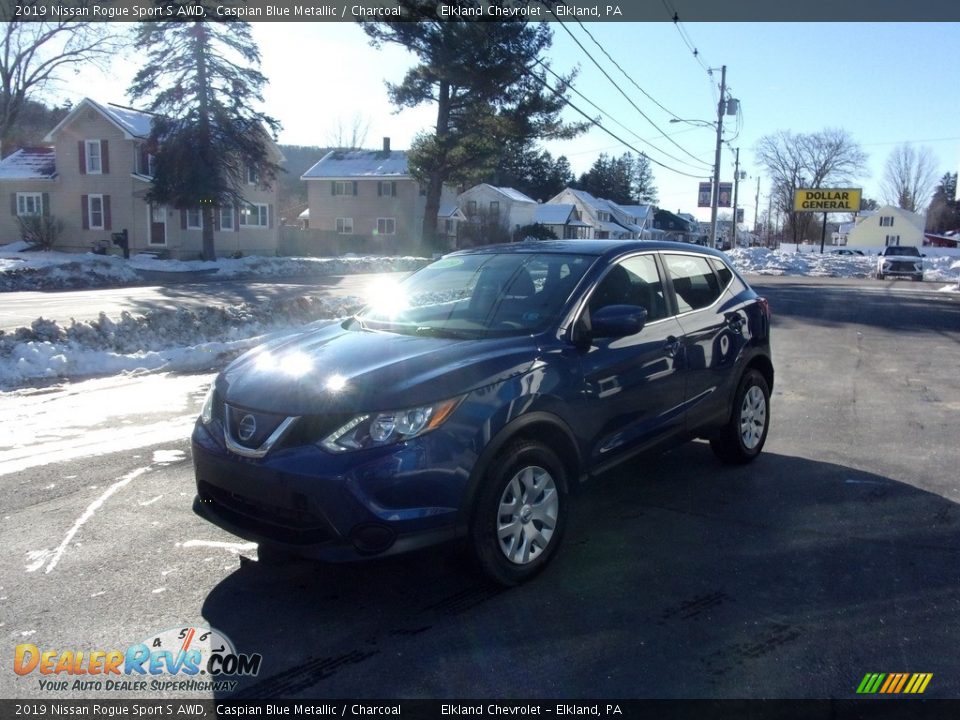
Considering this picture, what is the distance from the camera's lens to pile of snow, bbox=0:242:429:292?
24344mm

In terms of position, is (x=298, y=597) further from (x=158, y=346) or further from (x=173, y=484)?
(x=158, y=346)

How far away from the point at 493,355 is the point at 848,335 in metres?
12.9

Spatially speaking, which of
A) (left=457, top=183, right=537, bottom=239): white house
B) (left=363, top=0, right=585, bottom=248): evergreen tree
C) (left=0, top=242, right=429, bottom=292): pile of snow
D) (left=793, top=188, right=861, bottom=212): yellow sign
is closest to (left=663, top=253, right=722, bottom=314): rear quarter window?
(left=0, top=242, right=429, bottom=292): pile of snow

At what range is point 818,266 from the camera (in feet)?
165

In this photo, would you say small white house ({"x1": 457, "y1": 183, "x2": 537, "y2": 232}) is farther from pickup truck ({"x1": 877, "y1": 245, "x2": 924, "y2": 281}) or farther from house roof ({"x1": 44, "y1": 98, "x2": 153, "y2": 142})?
pickup truck ({"x1": 877, "y1": 245, "x2": 924, "y2": 281})

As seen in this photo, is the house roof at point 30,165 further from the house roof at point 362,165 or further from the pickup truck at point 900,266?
the pickup truck at point 900,266

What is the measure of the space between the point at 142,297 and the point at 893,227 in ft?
324

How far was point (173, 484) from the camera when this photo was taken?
18.3 ft

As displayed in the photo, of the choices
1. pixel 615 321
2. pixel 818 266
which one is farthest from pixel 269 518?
pixel 818 266

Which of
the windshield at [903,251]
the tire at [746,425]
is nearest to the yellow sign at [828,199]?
the windshield at [903,251]

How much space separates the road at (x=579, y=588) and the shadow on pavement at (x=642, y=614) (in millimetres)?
12

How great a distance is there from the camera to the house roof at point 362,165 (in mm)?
53750

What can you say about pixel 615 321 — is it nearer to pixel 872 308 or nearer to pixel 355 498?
pixel 355 498

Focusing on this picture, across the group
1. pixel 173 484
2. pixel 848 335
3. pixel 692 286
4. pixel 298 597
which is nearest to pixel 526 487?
pixel 298 597
